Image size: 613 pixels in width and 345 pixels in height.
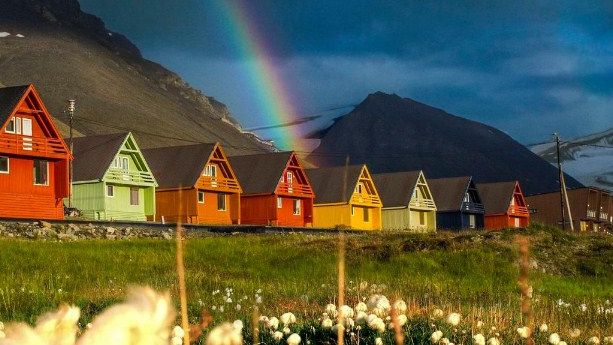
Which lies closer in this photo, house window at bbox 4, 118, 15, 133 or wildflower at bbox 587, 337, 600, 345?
wildflower at bbox 587, 337, 600, 345

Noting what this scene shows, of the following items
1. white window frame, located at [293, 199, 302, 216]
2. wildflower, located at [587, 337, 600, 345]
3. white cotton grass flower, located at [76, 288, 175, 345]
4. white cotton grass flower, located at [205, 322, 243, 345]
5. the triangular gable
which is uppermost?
the triangular gable

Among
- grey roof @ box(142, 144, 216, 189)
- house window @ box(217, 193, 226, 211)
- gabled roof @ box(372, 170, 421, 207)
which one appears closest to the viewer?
grey roof @ box(142, 144, 216, 189)

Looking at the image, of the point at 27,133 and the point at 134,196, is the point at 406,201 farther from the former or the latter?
the point at 27,133

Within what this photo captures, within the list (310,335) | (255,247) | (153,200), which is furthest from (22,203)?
(310,335)

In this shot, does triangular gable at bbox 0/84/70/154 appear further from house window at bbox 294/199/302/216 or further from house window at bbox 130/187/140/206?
house window at bbox 294/199/302/216

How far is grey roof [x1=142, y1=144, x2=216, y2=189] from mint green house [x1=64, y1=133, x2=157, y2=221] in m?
2.76

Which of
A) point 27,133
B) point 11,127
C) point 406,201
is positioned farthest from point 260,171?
point 11,127

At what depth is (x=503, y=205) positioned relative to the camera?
111188 mm

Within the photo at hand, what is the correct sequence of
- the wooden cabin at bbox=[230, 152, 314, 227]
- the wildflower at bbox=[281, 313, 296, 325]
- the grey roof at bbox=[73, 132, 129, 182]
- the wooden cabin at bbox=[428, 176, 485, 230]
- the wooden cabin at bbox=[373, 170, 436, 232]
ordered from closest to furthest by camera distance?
1. the wildflower at bbox=[281, 313, 296, 325]
2. the grey roof at bbox=[73, 132, 129, 182]
3. the wooden cabin at bbox=[230, 152, 314, 227]
4. the wooden cabin at bbox=[373, 170, 436, 232]
5. the wooden cabin at bbox=[428, 176, 485, 230]

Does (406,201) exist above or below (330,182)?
below

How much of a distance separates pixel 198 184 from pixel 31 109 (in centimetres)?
1774

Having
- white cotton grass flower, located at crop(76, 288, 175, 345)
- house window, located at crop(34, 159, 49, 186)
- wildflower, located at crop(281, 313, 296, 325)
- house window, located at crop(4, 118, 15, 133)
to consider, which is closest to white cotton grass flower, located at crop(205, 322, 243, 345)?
white cotton grass flower, located at crop(76, 288, 175, 345)

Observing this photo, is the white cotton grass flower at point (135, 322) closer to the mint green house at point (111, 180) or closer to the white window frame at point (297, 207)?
the mint green house at point (111, 180)

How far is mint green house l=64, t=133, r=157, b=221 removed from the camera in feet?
223
